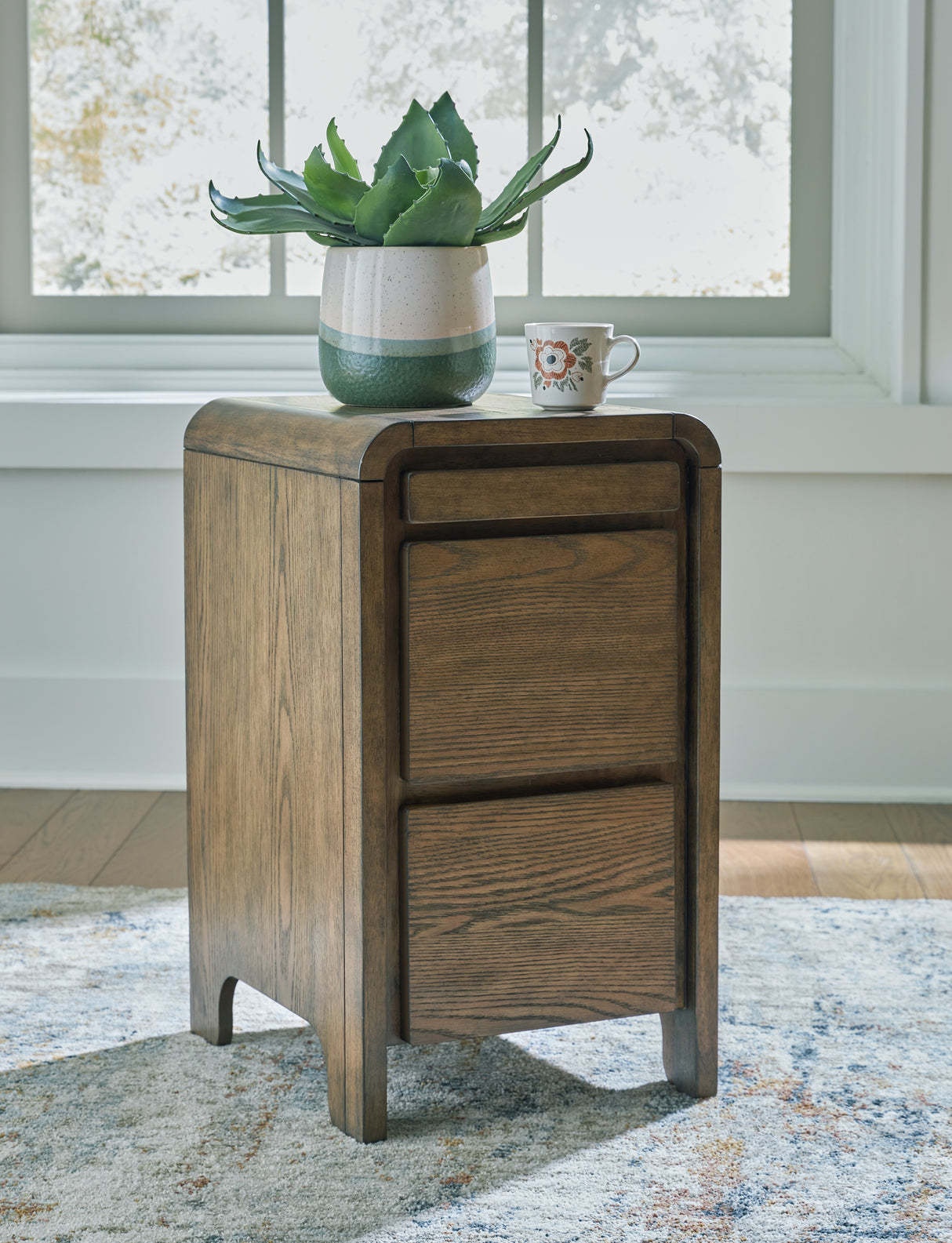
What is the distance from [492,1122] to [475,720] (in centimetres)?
35

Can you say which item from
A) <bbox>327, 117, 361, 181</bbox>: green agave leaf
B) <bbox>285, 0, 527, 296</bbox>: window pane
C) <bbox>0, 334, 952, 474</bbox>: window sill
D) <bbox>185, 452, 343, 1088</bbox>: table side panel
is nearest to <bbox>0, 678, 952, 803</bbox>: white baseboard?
<bbox>0, 334, 952, 474</bbox>: window sill

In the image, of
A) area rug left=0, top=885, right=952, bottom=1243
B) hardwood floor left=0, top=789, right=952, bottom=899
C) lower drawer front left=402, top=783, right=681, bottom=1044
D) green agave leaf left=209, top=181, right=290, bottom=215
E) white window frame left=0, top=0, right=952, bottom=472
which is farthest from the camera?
white window frame left=0, top=0, right=952, bottom=472

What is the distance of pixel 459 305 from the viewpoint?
4.34 feet

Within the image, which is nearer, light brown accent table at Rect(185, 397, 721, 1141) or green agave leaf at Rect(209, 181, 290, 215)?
light brown accent table at Rect(185, 397, 721, 1141)

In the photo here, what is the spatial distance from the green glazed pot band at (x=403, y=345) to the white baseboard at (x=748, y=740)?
1.17m

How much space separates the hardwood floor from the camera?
1.99m

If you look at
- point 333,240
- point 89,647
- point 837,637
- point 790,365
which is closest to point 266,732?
point 333,240

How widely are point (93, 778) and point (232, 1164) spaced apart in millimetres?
1297

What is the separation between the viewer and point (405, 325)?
4.29 ft

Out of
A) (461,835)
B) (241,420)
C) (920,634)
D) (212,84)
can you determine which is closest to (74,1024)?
(461,835)

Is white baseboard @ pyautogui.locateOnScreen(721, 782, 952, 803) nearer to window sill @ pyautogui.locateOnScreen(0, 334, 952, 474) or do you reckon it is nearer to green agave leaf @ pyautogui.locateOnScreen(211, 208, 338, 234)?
window sill @ pyautogui.locateOnScreen(0, 334, 952, 474)

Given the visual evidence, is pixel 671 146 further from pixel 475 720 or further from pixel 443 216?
pixel 475 720

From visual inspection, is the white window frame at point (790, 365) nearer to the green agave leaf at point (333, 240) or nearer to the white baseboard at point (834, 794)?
the white baseboard at point (834, 794)

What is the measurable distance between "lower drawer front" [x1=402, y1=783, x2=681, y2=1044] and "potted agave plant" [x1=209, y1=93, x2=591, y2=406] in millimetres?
374
